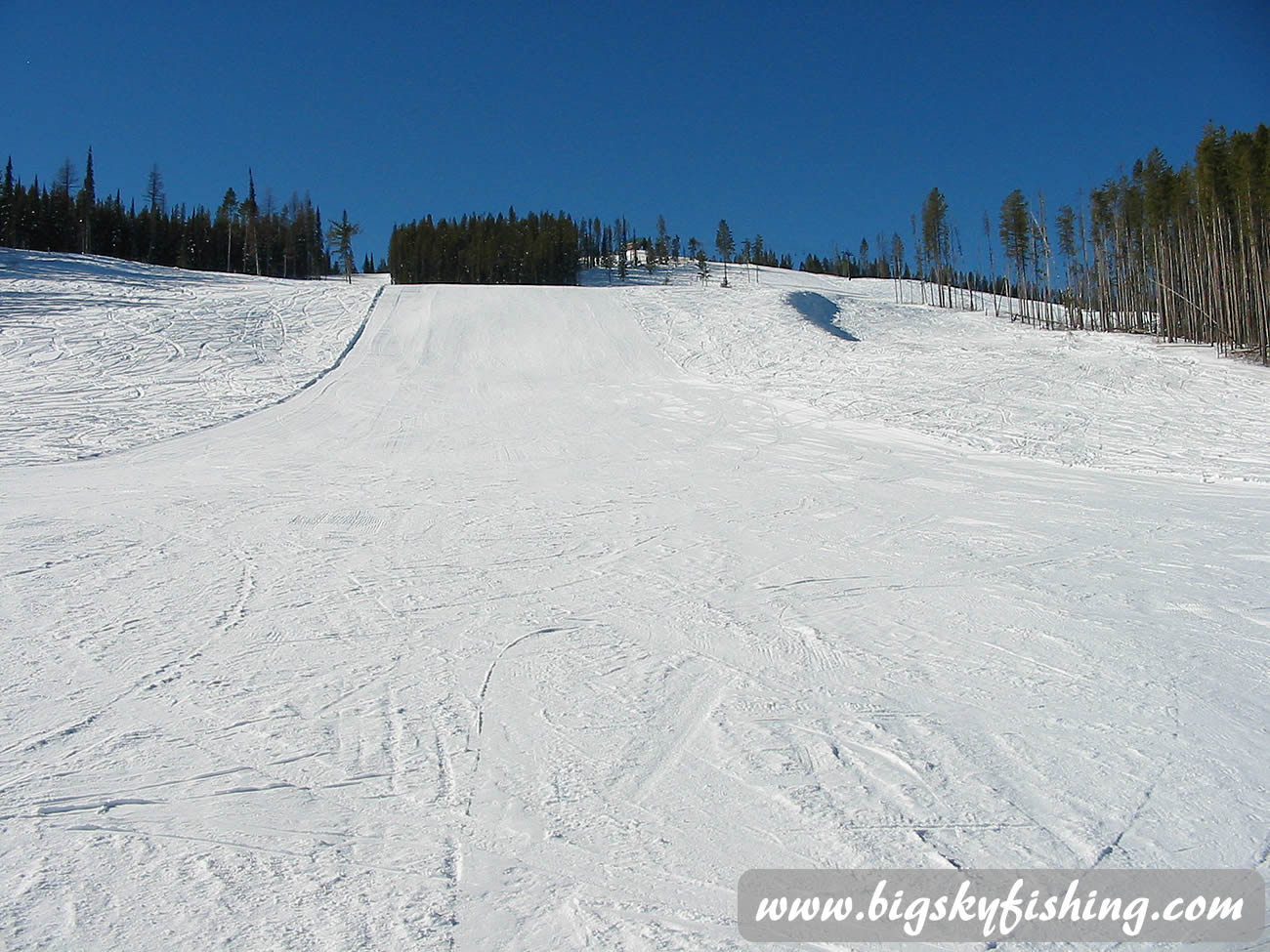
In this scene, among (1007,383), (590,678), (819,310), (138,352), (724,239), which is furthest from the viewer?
(724,239)

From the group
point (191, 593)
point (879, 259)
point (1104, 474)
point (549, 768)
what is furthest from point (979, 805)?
point (879, 259)

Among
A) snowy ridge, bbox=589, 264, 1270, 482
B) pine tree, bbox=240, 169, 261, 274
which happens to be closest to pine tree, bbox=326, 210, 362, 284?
pine tree, bbox=240, 169, 261, 274

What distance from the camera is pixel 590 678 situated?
415 centimetres

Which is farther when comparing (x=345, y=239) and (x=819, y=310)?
(x=345, y=239)

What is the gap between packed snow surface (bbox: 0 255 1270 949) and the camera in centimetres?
260

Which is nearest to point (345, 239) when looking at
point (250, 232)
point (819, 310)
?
point (250, 232)

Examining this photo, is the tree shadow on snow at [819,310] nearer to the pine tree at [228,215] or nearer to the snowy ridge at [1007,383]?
the snowy ridge at [1007,383]

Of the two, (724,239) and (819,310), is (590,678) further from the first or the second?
(724,239)

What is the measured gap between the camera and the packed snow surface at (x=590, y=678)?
2604mm

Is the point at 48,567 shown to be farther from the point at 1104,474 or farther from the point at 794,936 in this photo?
the point at 1104,474

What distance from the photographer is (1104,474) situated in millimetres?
10375

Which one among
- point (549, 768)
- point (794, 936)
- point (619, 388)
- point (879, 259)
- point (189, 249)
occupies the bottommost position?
point (794, 936)

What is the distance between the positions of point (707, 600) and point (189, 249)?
7048 centimetres

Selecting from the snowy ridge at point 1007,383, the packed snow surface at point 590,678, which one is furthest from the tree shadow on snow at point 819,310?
the packed snow surface at point 590,678
